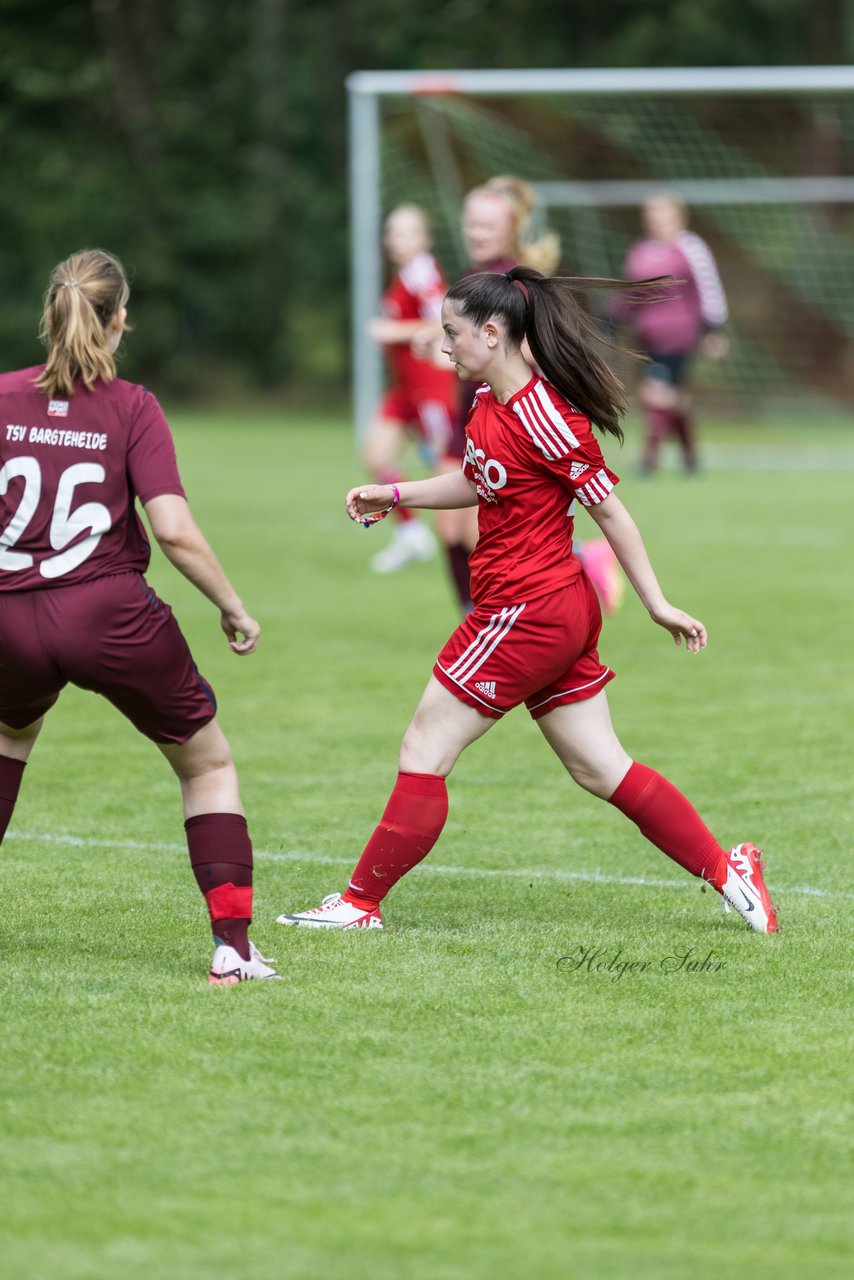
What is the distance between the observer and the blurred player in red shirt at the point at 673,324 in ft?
60.8

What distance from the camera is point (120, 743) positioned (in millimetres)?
7629

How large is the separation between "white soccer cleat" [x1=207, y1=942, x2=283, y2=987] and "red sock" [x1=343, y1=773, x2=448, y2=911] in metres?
0.52

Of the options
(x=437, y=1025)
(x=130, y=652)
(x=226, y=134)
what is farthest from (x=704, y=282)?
(x=226, y=134)

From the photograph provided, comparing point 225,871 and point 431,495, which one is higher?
point 431,495

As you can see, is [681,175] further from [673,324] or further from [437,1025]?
[437,1025]

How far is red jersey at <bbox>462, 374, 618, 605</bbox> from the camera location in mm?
4770

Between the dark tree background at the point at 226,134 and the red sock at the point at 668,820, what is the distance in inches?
1077

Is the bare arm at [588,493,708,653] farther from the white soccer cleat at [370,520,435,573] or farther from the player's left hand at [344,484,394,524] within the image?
the white soccer cleat at [370,520,435,573]

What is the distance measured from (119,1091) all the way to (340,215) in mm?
30776

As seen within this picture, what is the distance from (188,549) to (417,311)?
7643 mm

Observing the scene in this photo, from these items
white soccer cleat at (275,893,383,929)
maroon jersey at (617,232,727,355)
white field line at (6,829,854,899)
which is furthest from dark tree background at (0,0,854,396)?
white soccer cleat at (275,893,383,929)

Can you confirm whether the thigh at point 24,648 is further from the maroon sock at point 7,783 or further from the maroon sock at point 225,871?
the maroon sock at point 225,871

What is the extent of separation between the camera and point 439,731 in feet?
16.1

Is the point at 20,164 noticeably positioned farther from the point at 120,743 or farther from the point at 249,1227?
the point at 249,1227
